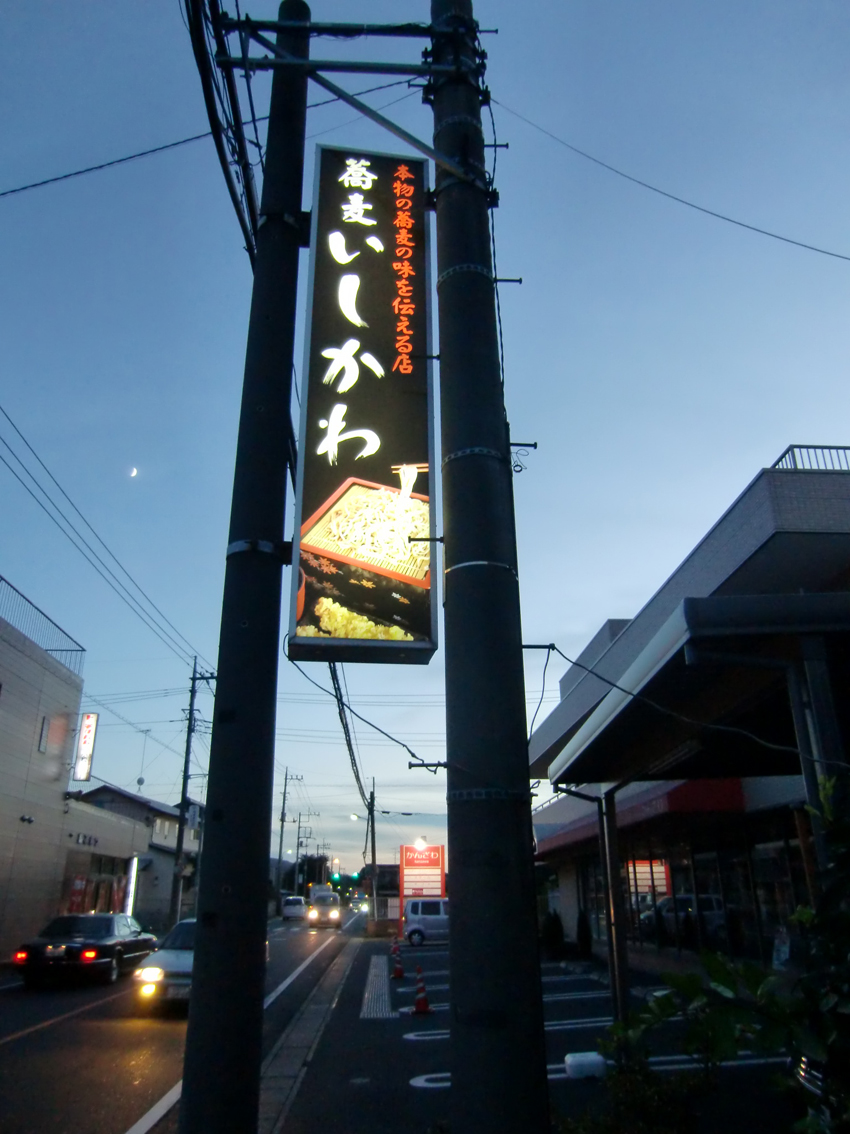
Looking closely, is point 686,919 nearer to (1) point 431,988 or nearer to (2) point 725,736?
(1) point 431,988

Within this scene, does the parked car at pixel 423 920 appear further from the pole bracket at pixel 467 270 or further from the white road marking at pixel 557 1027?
the pole bracket at pixel 467 270

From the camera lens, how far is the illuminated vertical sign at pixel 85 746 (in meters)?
29.4

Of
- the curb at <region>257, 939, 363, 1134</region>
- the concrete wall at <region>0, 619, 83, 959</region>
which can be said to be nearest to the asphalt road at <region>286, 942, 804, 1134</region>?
the curb at <region>257, 939, 363, 1134</region>

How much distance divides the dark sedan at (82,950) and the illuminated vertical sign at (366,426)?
16689mm

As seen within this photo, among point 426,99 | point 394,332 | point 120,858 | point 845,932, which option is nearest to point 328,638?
point 394,332

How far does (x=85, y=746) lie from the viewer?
97.5 ft

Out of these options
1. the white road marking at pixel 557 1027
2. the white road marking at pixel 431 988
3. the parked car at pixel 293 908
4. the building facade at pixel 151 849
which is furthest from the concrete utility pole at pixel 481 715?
the parked car at pixel 293 908

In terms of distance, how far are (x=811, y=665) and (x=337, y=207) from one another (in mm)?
4346

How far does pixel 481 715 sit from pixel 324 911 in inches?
2482

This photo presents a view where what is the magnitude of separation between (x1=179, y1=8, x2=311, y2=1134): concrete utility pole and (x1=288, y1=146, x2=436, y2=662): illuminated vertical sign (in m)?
0.58

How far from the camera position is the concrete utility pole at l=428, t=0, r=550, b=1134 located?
2934 millimetres

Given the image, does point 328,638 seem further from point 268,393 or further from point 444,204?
point 444,204

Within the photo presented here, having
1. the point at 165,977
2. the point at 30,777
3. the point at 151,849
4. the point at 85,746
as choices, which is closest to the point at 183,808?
the point at 85,746

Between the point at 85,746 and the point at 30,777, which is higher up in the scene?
the point at 85,746
